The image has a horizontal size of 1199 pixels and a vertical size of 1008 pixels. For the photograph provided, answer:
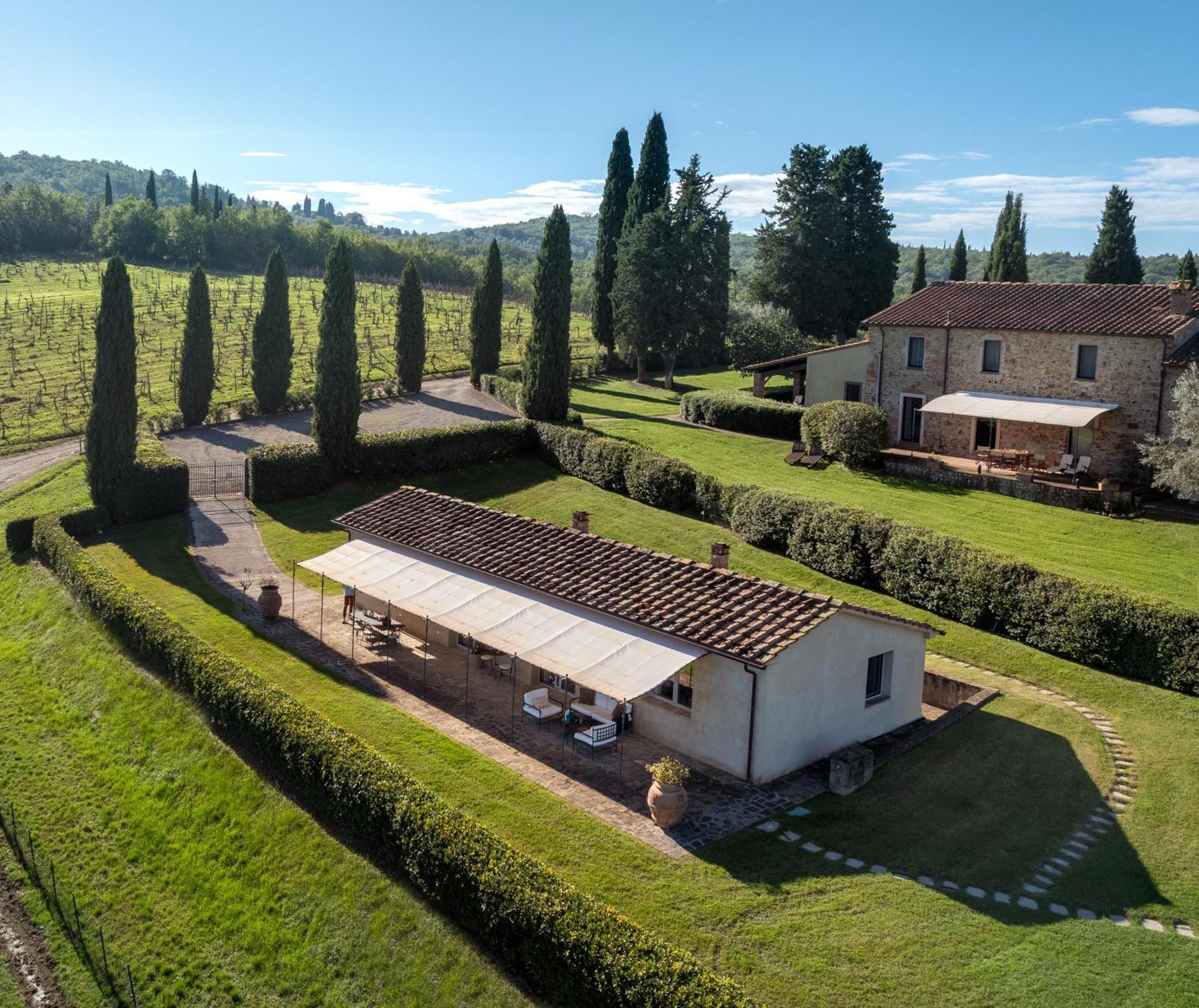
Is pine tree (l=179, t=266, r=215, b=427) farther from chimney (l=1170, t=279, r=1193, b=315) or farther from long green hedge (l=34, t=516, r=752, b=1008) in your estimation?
chimney (l=1170, t=279, r=1193, b=315)

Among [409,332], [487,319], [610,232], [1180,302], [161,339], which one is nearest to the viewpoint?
[1180,302]

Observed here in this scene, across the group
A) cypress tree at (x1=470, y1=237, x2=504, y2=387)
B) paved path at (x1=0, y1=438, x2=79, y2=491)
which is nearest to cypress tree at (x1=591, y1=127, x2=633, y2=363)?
cypress tree at (x1=470, y1=237, x2=504, y2=387)

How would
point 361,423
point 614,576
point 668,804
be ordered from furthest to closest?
1. point 361,423
2. point 614,576
3. point 668,804

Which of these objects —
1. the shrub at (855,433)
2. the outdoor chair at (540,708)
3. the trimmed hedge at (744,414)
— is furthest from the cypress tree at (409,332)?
the outdoor chair at (540,708)

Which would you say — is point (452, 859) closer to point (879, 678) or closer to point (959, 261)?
point (879, 678)

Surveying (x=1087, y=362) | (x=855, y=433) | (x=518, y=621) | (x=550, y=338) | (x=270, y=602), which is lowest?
(x=270, y=602)

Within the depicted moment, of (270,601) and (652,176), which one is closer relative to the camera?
(270,601)

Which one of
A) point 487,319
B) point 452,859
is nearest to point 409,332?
point 487,319

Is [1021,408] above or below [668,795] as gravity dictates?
above
